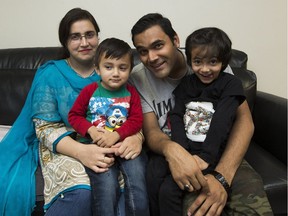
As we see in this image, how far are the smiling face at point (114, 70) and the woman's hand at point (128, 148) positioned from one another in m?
0.25

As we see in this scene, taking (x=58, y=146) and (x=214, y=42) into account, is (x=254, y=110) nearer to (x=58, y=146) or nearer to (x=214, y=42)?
(x=214, y=42)

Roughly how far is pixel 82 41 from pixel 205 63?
1.95 ft

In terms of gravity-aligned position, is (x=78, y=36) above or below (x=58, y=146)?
above

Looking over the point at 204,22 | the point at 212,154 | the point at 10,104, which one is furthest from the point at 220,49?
the point at 10,104

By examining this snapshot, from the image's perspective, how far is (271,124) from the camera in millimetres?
1548

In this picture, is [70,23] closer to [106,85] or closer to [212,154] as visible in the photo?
[106,85]

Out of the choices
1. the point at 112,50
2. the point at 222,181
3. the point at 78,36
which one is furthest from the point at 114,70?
the point at 222,181

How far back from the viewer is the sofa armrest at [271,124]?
1.45 m

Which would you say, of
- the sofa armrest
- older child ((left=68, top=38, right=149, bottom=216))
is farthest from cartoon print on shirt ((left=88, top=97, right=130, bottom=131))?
the sofa armrest

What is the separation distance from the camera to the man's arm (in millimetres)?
1039

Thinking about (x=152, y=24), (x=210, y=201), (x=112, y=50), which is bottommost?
(x=210, y=201)

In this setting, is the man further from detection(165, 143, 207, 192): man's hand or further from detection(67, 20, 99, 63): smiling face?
detection(67, 20, 99, 63): smiling face

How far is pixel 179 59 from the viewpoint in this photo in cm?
137

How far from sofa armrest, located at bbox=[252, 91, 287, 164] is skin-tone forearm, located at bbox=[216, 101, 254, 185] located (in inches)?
12.3
